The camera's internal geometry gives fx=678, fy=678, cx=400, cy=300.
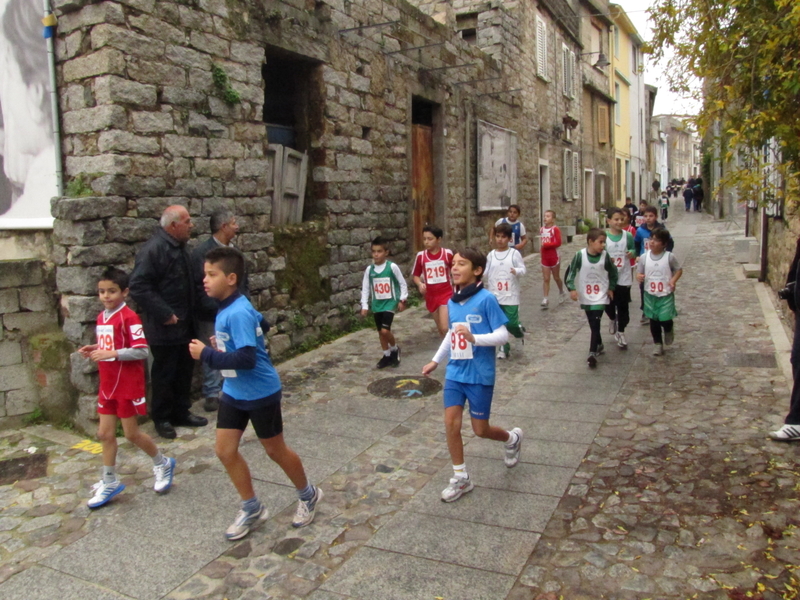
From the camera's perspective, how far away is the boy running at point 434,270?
22.6ft

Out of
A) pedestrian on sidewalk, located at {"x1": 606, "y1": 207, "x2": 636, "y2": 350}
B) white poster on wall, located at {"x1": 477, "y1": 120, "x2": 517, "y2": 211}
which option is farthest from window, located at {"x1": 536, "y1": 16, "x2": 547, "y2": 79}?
pedestrian on sidewalk, located at {"x1": 606, "y1": 207, "x2": 636, "y2": 350}

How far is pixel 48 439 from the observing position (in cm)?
526

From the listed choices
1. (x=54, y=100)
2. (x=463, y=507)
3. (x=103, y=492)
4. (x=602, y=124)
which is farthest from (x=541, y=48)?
(x=103, y=492)

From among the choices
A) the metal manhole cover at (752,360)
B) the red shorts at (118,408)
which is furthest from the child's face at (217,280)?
the metal manhole cover at (752,360)

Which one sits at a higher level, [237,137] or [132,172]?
[237,137]

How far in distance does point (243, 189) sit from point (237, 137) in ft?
1.66

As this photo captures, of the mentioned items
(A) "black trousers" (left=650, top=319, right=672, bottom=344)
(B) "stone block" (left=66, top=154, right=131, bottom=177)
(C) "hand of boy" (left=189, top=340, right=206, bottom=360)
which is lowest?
(A) "black trousers" (left=650, top=319, right=672, bottom=344)

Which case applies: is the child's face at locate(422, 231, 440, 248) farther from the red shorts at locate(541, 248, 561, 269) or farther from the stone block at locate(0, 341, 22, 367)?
the red shorts at locate(541, 248, 561, 269)

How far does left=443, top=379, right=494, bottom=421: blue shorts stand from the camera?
394 cm

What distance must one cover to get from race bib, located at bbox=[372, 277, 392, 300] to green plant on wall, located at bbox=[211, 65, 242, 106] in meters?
2.25

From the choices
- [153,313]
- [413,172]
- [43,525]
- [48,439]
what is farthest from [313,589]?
[413,172]

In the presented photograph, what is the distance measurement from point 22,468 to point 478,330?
11.0 ft

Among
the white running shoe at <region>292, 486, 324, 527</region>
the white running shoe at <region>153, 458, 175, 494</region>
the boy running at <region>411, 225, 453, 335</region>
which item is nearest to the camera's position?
the white running shoe at <region>292, 486, 324, 527</region>

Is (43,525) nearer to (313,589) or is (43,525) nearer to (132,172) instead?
(313,589)
